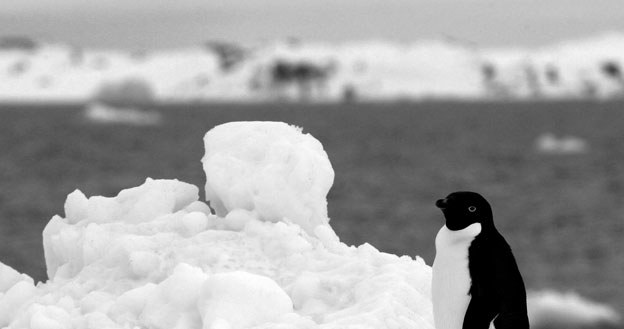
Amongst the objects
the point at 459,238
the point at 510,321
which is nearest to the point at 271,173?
the point at 459,238

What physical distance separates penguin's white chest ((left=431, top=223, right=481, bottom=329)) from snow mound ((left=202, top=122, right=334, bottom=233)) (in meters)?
1.53

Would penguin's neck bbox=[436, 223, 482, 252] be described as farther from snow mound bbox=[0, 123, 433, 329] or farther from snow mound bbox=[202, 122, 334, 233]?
snow mound bbox=[202, 122, 334, 233]

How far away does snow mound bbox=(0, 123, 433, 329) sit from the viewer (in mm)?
5258

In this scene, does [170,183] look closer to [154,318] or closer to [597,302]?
[154,318]

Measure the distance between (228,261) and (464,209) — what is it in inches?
72.8

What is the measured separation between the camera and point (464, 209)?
15.3 feet

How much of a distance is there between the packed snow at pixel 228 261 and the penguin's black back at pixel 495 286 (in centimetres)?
69

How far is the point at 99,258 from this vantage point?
604cm

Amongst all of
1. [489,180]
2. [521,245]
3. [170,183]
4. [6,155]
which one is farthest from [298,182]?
[6,155]

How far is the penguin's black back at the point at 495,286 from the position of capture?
186 inches

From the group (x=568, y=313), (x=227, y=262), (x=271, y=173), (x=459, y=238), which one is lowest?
(x=568, y=313)

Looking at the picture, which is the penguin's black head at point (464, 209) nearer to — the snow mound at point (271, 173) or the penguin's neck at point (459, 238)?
the penguin's neck at point (459, 238)

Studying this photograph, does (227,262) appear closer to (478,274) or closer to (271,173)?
(271,173)

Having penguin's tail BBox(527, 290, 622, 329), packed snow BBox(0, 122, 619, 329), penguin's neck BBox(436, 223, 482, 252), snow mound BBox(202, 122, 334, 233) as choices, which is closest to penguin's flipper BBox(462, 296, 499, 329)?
penguin's neck BBox(436, 223, 482, 252)
